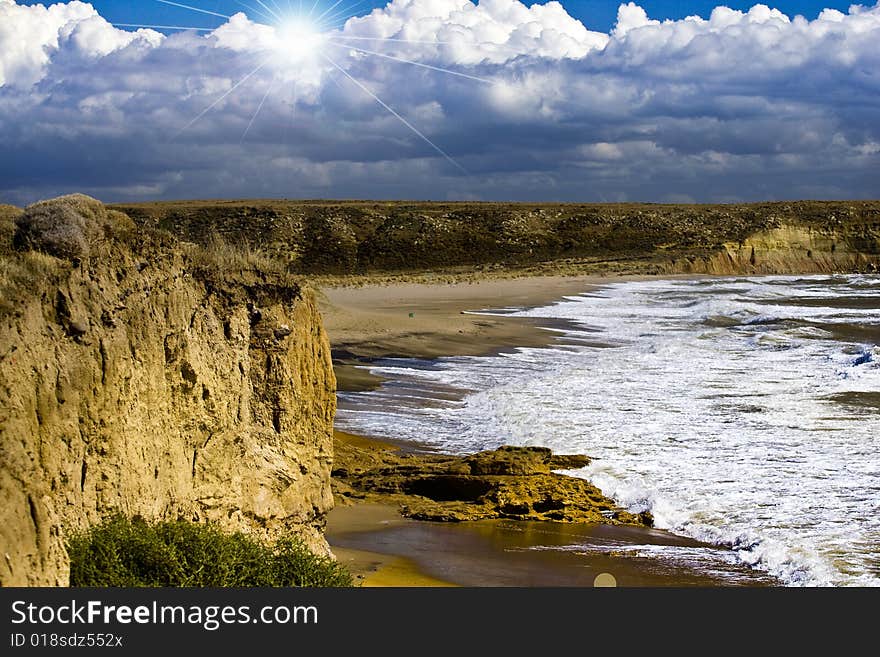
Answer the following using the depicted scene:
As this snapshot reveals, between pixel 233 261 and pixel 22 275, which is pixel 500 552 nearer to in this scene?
pixel 233 261

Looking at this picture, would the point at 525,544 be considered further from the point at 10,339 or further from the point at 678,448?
the point at 10,339

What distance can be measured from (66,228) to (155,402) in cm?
134

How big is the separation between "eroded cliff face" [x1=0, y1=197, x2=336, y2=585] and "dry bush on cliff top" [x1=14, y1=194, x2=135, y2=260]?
3.8 inches

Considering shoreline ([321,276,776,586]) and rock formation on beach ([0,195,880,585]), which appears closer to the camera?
rock formation on beach ([0,195,880,585])

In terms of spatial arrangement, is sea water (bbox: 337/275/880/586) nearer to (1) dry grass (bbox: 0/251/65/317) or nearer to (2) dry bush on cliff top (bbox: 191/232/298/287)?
(2) dry bush on cliff top (bbox: 191/232/298/287)

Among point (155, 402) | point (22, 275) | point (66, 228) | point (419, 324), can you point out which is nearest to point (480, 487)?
point (155, 402)

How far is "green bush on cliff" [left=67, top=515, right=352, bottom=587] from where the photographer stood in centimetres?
592

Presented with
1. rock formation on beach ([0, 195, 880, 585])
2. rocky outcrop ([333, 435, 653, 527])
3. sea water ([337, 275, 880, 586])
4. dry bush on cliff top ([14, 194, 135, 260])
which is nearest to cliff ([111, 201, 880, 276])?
sea water ([337, 275, 880, 586])

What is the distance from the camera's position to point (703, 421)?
16703 mm

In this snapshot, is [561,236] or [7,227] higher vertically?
[561,236]

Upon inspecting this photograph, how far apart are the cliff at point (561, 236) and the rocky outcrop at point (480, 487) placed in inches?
1980

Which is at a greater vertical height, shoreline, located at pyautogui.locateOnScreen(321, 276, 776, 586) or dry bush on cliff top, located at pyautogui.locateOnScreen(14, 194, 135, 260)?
dry bush on cliff top, located at pyautogui.locateOnScreen(14, 194, 135, 260)

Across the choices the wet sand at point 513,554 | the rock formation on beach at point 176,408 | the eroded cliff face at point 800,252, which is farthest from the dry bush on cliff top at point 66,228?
the eroded cliff face at point 800,252

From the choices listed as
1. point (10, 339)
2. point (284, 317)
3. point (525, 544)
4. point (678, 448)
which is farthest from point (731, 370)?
point (10, 339)
